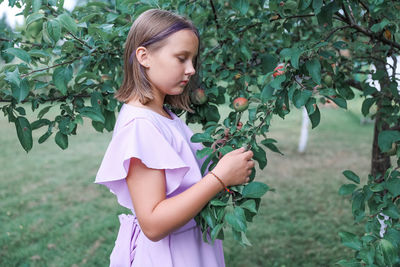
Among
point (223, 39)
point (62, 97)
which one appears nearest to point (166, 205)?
point (62, 97)

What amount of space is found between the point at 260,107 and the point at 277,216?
2836mm

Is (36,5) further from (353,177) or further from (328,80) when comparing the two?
(353,177)

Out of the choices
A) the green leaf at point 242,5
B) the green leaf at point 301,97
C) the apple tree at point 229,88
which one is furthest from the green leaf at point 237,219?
the green leaf at point 242,5

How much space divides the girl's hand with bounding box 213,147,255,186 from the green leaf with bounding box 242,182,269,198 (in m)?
0.03

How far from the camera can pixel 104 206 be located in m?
4.05

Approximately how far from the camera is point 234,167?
99 cm

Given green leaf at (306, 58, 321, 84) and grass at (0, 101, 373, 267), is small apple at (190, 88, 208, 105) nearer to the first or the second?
green leaf at (306, 58, 321, 84)

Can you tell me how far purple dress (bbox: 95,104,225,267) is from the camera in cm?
99

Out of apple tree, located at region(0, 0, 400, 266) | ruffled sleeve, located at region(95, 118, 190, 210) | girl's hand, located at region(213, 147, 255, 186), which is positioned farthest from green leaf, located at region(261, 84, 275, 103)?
ruffled sleeve, located at region(95, 118, 190, 210)

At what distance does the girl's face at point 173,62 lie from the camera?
3.56 feet

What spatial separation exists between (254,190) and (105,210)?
324cm

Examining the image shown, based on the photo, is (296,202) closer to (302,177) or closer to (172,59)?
(302,177)

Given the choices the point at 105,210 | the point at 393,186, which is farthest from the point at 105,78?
the point at 105,210

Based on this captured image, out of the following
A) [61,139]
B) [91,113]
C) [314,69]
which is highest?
[314,69]
